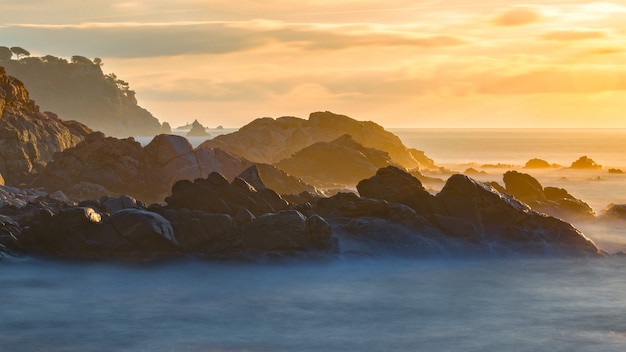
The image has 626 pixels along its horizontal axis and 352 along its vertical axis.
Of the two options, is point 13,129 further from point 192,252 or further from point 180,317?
point 180,317

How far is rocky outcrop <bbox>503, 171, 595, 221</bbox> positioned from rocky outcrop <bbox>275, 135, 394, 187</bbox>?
30.6 metres

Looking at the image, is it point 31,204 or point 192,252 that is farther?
point 31,204

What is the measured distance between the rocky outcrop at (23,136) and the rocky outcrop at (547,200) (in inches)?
1526

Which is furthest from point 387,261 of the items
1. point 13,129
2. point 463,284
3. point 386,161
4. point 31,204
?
point 386,161

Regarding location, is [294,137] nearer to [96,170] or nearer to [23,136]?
[23,136]

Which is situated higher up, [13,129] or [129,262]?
[13,129]

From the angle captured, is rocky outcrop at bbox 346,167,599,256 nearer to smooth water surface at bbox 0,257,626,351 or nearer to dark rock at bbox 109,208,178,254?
smooth water surface at bbox 0,257,626,351

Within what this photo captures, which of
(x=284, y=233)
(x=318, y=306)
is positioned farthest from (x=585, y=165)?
(x=318, y=306)

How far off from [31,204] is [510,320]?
28219mm

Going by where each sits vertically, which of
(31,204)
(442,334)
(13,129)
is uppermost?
(13,129)

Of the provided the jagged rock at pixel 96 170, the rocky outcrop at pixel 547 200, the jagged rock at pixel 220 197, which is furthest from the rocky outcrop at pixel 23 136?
the rocky outcrop at pixel 547 200

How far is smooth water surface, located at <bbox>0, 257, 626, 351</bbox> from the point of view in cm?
2772

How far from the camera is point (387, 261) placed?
40.2 meters

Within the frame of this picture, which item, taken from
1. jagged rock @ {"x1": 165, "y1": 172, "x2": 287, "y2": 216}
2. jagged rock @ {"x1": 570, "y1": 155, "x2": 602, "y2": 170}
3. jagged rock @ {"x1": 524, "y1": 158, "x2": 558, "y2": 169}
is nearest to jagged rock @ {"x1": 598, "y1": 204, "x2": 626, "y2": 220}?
jagged rock @ {"x1": 165, "y1": 172, "x2": 287, "y2": 216}
